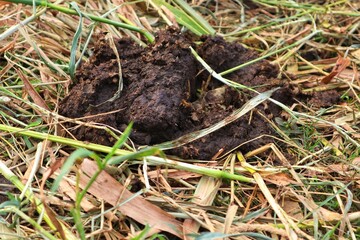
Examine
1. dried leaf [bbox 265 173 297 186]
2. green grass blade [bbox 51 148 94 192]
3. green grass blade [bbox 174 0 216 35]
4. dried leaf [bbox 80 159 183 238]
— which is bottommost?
dried leaf [bbox 265 173 297 186]

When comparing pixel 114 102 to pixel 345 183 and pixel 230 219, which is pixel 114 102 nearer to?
pixel 230 219

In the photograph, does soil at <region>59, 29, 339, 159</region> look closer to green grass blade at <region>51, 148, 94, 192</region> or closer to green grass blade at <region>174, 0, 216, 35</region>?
green grass blade at <region>174, 0, 216, 35</region>

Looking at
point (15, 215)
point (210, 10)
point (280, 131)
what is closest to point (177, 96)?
point (280, 131)

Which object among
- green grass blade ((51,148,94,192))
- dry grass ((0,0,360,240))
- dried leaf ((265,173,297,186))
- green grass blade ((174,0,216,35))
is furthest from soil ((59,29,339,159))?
green grass blade ((51,148,94,192))

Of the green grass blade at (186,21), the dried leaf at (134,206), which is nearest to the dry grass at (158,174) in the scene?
the dried leaf at (134,206)

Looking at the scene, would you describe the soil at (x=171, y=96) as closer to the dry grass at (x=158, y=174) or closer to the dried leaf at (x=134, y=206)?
the dry grass at (x=158, y=174)

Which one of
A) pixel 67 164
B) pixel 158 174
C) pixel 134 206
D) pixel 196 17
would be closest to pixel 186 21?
pixel 196 17

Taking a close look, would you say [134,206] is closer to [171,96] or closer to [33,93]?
[171,96]

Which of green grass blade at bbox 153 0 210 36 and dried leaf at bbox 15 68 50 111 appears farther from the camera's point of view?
green grass blade at bbox 153 0 210 36
